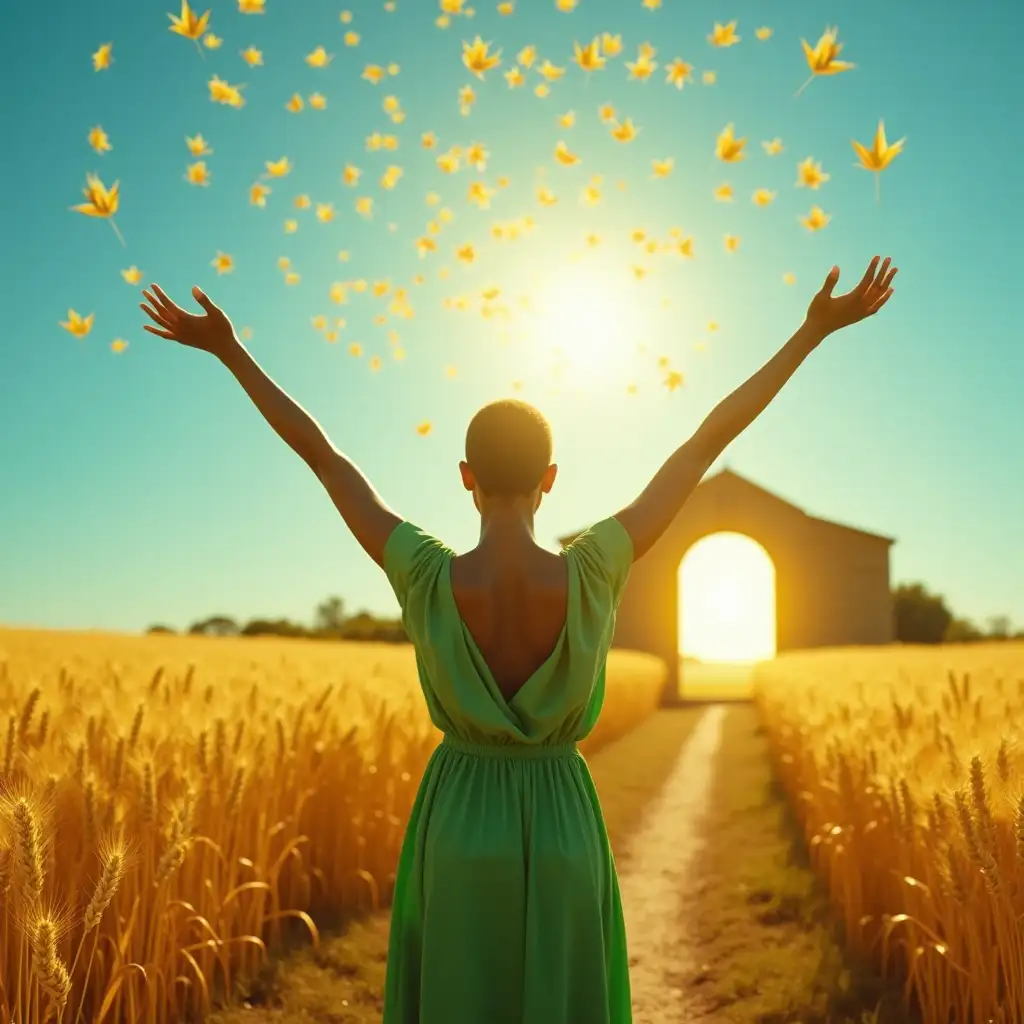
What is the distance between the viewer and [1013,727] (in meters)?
4.51

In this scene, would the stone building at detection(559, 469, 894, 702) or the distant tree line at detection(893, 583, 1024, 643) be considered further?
the distant tree line at detection(893, 583, 1024, 643)

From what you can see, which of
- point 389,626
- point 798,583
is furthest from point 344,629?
point 798,583

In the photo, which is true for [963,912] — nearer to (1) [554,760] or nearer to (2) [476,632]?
(1) [554,760]

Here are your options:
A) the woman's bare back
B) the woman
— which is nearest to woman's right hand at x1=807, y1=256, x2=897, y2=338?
the woman

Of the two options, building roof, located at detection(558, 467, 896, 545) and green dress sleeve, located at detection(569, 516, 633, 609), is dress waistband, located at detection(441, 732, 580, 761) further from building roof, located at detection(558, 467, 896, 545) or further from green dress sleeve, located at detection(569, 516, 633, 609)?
building roof, located at detection(558, 467, 896, 545)

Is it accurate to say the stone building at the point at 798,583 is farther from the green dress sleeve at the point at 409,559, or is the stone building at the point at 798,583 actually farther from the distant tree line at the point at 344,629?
the green dress sleeve at the point at 409,559

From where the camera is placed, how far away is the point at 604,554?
7.84 ft

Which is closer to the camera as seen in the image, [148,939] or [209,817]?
[148,939]

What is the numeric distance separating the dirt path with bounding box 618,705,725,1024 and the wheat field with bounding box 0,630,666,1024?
5.81 feet

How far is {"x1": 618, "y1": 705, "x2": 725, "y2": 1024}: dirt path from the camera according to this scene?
500cm

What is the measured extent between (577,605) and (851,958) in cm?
408

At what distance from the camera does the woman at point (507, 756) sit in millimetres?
2248

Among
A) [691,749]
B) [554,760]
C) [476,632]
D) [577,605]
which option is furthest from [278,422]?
[691,749]

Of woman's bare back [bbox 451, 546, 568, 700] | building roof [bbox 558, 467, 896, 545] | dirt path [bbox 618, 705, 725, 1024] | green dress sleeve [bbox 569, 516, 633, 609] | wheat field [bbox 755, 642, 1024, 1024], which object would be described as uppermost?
building roof [bbox 558, 467, 896, 545]
